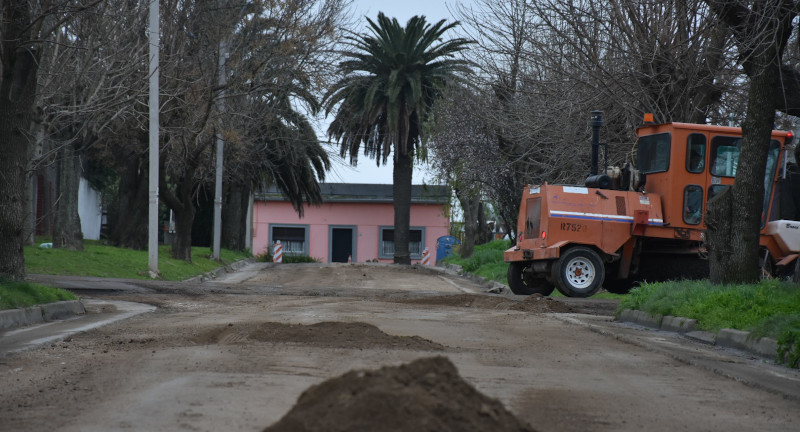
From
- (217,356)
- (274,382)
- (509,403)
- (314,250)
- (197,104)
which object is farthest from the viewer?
(314,250)

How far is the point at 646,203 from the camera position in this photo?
739 inches

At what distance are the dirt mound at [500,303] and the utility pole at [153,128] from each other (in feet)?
28.3

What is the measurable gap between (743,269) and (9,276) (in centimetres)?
1056

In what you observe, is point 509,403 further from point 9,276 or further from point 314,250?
point 314,250

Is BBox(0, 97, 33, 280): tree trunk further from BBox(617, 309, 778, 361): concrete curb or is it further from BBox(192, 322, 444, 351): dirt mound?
BBox(617, 309, 778, 361): concrete curb

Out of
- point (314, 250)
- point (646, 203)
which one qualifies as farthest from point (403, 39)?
point (314, 250)

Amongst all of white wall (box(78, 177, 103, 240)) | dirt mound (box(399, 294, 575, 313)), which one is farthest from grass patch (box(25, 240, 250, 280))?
white wall (box(78, 177, 103, 240))

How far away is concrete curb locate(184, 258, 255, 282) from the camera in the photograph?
26364mm

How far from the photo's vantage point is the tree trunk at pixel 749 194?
1316cm

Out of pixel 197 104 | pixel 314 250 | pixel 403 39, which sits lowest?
pixel 314 250

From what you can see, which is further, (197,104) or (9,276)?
(197,104)

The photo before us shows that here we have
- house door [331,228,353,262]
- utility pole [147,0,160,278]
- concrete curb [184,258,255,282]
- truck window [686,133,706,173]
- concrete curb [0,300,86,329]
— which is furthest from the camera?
house door [331,228,353,262]

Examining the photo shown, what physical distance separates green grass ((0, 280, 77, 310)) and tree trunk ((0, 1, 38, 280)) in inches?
32.4

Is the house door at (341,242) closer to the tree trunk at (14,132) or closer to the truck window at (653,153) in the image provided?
the truck window at (653,153)
